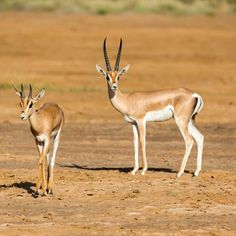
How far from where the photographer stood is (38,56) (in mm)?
34375

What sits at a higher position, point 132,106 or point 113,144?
point 132,106

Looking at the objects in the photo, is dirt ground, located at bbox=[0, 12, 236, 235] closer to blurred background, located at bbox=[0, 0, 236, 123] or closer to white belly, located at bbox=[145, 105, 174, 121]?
blurred background, located at bbox=[0, 0, 236, 123]

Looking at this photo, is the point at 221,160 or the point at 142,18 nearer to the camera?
the point at 221,160

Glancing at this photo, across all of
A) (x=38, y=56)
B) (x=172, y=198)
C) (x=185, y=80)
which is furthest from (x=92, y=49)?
(x=172, y=198)

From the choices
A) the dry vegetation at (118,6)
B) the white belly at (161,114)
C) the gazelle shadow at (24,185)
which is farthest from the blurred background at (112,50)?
the gazelle shadow at (24,185)

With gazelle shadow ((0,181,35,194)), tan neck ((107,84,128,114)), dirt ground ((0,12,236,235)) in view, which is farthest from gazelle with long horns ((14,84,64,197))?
tan neck ((107,84,128,114))

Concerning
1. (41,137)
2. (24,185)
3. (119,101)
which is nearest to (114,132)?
(119,101)

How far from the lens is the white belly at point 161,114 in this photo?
1684cm

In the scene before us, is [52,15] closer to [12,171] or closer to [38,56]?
[38,56]

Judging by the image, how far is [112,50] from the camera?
1385 inches

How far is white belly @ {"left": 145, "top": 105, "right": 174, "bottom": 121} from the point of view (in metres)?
16.8

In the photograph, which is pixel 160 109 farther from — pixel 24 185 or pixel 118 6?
pixel 118 6

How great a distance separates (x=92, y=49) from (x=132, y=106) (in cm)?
1862

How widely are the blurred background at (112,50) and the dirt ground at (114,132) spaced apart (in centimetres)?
4
